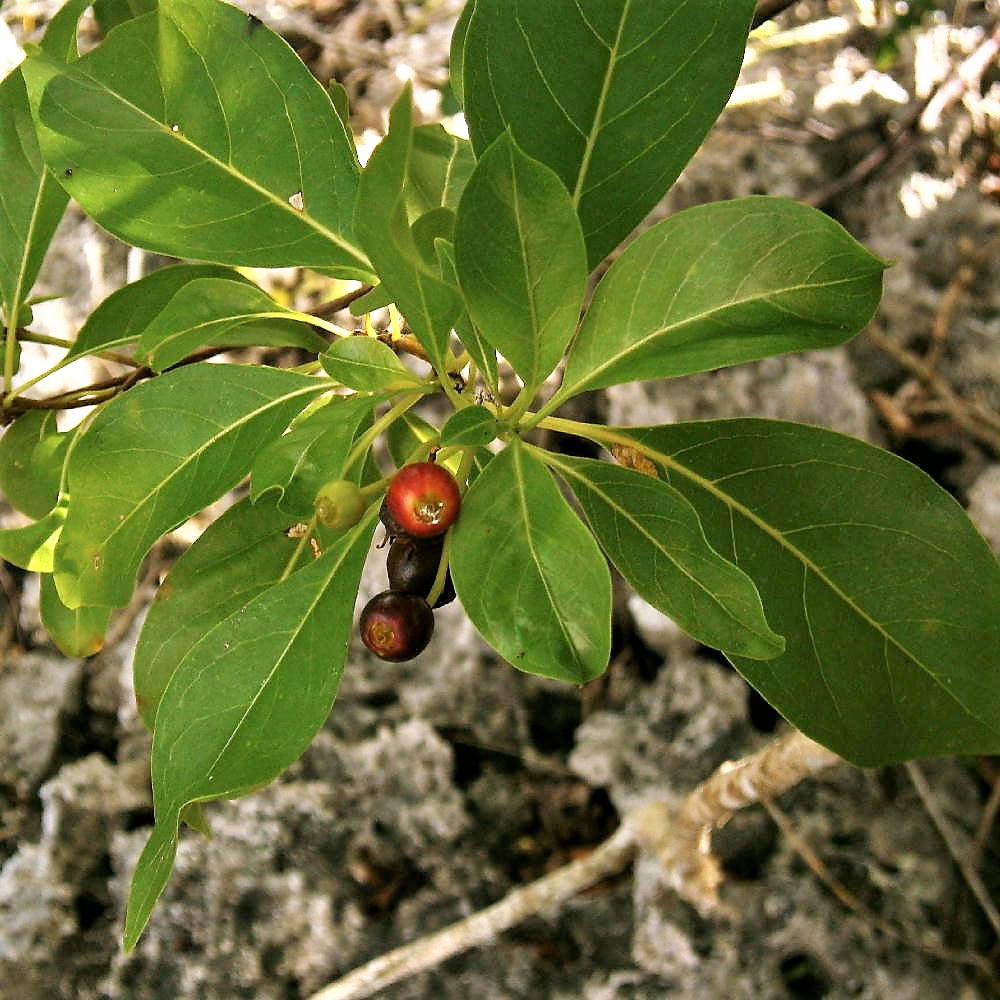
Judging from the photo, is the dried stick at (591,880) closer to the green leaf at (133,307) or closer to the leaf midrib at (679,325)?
the leaf midrib at (679,325)

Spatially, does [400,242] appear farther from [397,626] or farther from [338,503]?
[397,626]

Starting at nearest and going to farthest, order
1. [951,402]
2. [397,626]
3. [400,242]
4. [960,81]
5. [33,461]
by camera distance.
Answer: [400,242] → [397,626] → [33,461] → [951,402] → [960,81]

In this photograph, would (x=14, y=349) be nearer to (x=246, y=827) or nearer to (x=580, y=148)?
(x=580, y=148)

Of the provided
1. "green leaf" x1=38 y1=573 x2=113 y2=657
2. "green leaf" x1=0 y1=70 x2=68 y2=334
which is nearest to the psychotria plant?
"green leaf" x1=0 y1=70 x2=68 y2=334

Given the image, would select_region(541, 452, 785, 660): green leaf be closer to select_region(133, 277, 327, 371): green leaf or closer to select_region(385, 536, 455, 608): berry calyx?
select_region(385, 536, 455, 608): berry calyx

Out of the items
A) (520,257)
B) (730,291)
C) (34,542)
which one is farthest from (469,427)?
(34,542)

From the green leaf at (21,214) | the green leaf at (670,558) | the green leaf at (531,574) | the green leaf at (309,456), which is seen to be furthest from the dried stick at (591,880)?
the green leaf at (21,214)

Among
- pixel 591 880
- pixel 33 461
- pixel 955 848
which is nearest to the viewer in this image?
pixel 33 461
